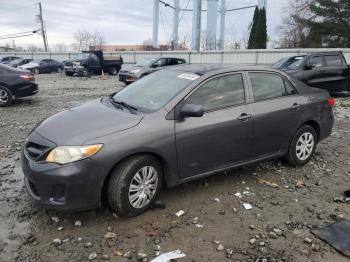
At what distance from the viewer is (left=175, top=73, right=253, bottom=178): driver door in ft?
13.1

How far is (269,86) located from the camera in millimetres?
4934

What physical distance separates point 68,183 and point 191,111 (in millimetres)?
1485

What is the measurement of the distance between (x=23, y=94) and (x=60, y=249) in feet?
28.7

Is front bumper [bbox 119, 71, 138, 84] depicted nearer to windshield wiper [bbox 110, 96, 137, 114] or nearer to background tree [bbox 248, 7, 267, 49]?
windshield wiper [bbox 110, 96, 137, 114]

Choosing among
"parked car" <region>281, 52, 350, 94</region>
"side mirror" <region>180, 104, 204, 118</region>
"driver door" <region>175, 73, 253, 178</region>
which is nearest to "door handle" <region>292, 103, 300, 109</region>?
"driver door" <region>175, 73, 253, 178</region>

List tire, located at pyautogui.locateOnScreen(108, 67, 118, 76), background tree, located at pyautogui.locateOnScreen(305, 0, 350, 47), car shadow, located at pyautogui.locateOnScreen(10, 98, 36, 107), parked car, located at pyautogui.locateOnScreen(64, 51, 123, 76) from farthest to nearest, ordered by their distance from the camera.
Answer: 1. background tree, located at pyautogui.locateOnScreen(305, 0, 350, 47)
2. tire, located at pyautogui.locateOnScreen(108, 67, 118, 76)
3. parked car, located at pyautogui.locateOnScreen(64, 51, 123, 76)
4. car shadow, located at pyautogui.locateOnScreen(10, 98, 36, 107)

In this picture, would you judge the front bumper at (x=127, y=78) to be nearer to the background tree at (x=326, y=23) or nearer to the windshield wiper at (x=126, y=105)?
the windshield wiper at (x=126, y=105)

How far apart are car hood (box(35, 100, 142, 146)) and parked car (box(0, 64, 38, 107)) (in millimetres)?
7382

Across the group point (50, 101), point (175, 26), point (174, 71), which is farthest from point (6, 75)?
point (175, 26)

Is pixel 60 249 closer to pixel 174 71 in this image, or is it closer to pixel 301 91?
pixel 174 71

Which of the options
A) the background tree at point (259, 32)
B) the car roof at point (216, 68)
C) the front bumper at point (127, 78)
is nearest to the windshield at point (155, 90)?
the car roof at point (216, 68)

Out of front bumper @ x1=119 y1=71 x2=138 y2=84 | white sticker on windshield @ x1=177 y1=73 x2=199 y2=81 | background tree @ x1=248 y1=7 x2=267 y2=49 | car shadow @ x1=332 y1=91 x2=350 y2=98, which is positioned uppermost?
background tree @ x1=248 y1=7 x2=267 y2=49

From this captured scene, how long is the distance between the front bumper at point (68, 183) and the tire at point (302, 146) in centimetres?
303

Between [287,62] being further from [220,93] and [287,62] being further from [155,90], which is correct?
[155,90]
